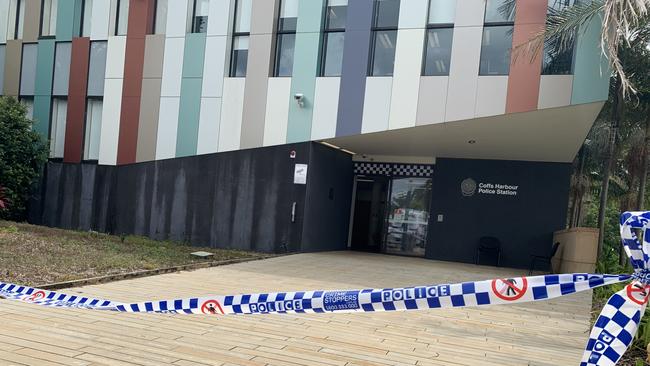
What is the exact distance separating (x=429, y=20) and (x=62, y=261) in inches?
358

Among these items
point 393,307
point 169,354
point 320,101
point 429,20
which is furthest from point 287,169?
point 393,307

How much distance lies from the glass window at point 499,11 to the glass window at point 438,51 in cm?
85

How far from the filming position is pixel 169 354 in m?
3.98

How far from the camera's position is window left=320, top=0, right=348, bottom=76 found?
12309 millimetres

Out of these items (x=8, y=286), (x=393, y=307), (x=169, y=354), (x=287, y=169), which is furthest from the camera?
(x=287, y=169)

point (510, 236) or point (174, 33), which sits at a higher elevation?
point (174, 33)

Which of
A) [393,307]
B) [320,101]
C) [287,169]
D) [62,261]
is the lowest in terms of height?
[62,261]

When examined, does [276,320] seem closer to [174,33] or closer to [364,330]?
[364,330]

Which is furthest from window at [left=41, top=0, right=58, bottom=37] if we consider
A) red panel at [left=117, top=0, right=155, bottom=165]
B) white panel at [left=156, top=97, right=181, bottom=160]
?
white panel at [left=156, top=97, right=181, bottom=160]

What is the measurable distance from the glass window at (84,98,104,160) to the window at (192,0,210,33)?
390cm

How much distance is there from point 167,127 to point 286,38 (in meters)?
4.12

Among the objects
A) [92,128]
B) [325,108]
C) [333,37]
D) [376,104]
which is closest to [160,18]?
[92,128]

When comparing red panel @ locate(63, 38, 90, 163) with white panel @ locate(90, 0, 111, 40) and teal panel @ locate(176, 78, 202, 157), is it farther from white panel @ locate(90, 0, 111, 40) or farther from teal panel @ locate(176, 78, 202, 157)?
teal panel @ locate(176, 78, 202, 157)

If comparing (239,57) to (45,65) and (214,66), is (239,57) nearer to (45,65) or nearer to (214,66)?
(214,66)
